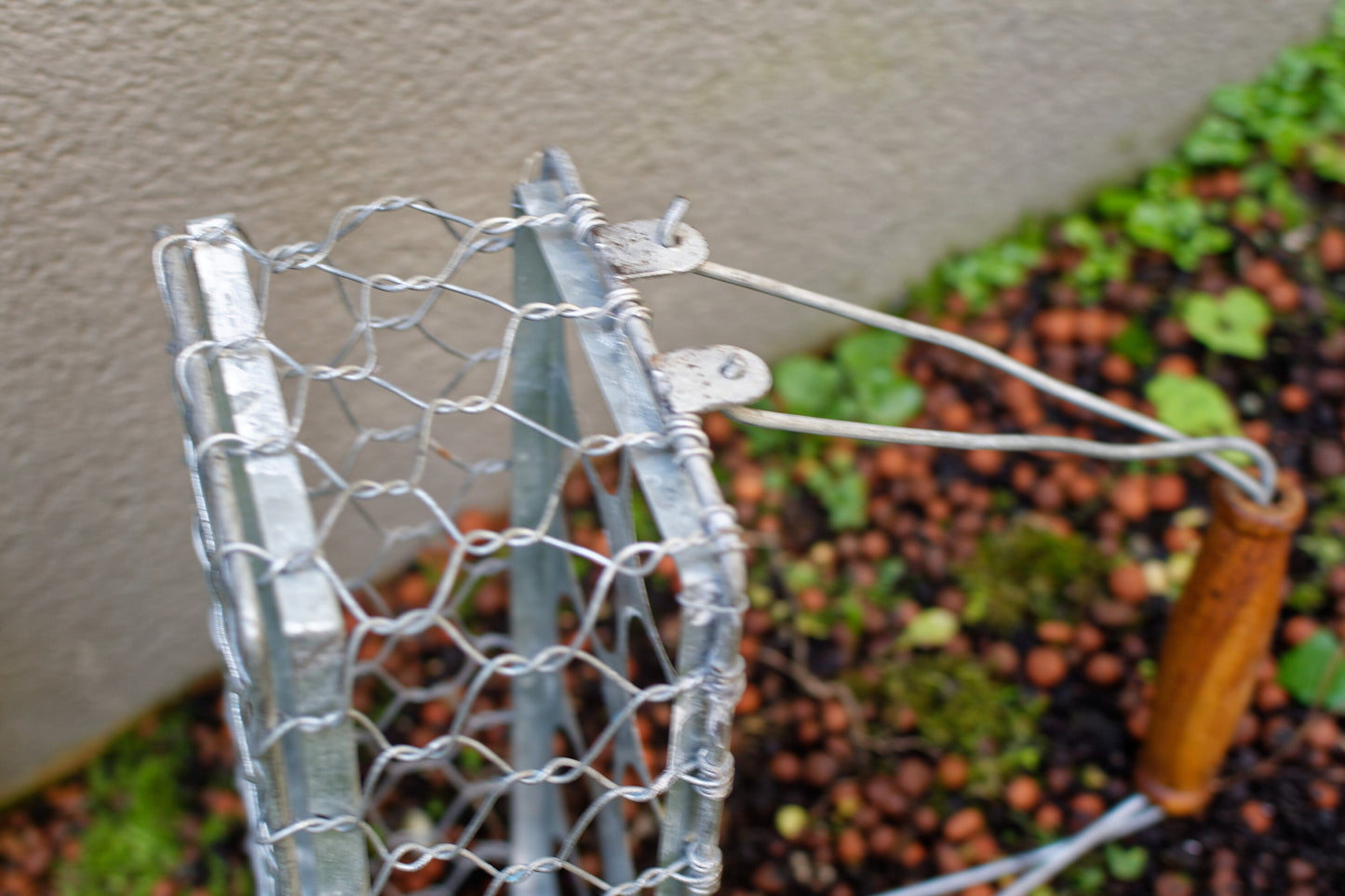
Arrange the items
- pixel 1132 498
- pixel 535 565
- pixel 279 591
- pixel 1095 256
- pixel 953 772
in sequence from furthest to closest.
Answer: pixel 1095 256, pixel 1132 498, pixel 953 772, pixel 535 565, pixel 279 591

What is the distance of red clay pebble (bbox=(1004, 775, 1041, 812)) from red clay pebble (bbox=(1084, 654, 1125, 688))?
0.58 ft

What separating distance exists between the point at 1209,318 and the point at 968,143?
0.47 metres

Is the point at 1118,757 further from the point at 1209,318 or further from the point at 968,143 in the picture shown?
the point at 968,143

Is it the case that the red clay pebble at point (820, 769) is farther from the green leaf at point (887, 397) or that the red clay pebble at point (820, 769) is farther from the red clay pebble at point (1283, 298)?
the red clay pebble at point (1283, 298)

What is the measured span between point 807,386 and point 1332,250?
0.90m

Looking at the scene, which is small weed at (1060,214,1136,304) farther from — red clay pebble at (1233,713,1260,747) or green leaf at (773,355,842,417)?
red clay pebble at (1233,713,1260,747)

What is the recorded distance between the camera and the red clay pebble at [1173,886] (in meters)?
1.29

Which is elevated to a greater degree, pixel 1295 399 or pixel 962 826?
pixel 1295 399

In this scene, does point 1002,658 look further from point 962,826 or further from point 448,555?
point 448,555

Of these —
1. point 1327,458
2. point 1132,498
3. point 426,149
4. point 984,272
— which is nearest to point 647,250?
point 426,149

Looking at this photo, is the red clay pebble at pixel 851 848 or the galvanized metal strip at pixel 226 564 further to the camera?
the red clay pebble at pixel 851 848

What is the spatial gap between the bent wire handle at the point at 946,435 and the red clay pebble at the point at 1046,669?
46 cm

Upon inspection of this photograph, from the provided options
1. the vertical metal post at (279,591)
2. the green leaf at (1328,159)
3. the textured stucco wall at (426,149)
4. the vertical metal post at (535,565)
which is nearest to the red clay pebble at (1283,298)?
the green leaf at (1328,159)

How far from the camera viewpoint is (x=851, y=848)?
134 centimetres
